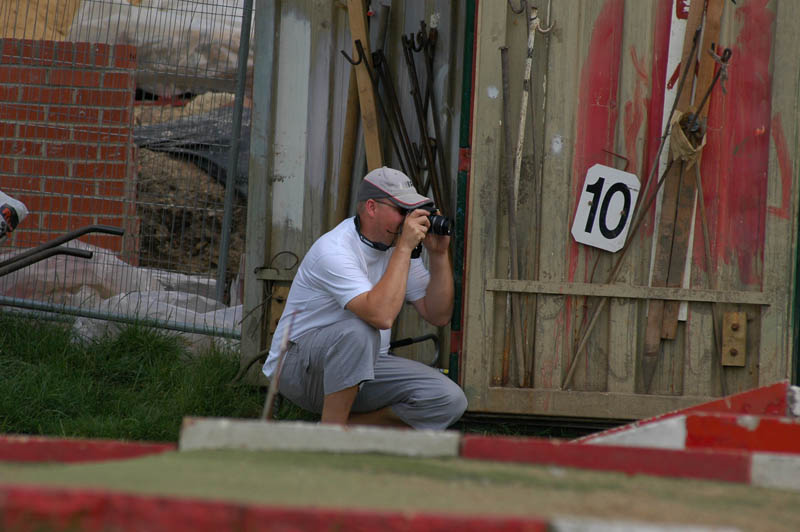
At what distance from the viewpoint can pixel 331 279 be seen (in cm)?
386

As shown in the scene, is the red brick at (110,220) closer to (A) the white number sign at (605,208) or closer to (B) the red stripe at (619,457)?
(A) the white number sign at (605,208)

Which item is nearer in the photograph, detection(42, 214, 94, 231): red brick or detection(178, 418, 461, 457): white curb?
detection(178, 418, 461, 457): white curb

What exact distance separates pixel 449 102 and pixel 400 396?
160 centimetres

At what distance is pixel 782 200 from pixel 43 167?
437 centimetres

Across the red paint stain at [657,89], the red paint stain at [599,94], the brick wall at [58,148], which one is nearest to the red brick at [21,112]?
the brick wall at [58,148]

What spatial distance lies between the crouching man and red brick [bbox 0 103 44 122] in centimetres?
270

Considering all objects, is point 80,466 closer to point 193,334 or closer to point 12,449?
point 12,449

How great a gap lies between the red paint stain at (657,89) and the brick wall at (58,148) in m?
3.25

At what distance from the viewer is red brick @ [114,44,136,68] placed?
19.3 ft

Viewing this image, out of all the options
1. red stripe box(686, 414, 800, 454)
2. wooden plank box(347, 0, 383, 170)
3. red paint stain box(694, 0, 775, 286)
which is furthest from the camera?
wooden plank box(347, 0, 383, 170)

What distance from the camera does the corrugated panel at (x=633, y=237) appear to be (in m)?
4.09

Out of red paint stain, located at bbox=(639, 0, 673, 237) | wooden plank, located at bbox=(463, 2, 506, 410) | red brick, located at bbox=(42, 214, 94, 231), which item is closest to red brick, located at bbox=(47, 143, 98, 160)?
red brick, located at bbox=(42, 214, 94, 231)

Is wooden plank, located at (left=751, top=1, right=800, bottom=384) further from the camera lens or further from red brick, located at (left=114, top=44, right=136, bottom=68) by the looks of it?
red brick, located at (left=114, top=44, right=136, bottom=68)

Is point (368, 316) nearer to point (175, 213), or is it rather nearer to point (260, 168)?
point (260, 168)
